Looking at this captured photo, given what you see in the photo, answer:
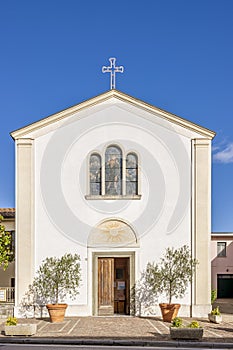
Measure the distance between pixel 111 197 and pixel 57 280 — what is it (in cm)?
387

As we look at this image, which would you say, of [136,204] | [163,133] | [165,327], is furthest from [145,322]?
[163,133]

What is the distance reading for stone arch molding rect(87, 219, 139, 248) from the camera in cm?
1850

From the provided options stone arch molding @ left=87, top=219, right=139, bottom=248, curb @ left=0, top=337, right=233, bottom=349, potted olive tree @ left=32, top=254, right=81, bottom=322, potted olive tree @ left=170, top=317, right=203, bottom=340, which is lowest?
curb @ left=0, top=337, right=233, bottom=349

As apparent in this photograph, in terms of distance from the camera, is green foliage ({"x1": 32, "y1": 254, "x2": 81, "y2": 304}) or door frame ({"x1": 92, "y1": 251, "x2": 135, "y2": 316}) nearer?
green foliage ({"x1": 32, "y1": 254, "x2": 81, "y2": 304})

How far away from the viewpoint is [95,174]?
18.8m

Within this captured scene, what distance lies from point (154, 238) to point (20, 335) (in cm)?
665

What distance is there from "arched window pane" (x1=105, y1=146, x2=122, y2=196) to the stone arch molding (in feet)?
4.11

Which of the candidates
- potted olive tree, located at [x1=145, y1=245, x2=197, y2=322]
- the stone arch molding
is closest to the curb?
potted olive tree, located at [x1=145, y1=245, x2=197, y2=322]

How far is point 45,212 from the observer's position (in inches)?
729

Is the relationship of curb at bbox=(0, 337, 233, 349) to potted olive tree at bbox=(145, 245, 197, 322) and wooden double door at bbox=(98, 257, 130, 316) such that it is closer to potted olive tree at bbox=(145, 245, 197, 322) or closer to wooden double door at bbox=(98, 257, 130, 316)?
potted olive tree at bbox=(145, 245, 197, 322)

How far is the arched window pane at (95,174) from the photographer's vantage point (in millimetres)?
18703

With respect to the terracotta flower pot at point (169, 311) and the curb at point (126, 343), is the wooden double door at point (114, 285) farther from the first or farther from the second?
the curb at point (126, 343)

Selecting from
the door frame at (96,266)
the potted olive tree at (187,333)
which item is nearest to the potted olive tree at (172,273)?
the door frame at (96,266)

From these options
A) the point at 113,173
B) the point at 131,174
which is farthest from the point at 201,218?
the point at 113,173
